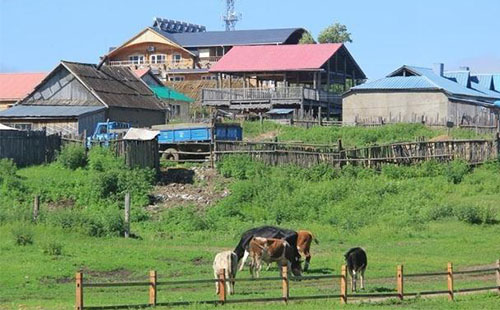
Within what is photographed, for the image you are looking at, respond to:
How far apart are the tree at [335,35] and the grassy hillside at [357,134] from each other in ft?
138

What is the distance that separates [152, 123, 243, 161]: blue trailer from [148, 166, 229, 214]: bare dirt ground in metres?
1.99

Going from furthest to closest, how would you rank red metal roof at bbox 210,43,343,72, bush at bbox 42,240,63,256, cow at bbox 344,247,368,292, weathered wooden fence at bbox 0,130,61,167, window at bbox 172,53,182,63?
window at bbox 172,53,182,63
red metal roof at bbox 210,43,343,72
weathered wooden fence at bbox 0,130,61,167
bush at bbox 42,240,63,256
cow at bbox 344,247,368,292

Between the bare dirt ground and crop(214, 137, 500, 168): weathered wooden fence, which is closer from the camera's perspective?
the bare dirt ground

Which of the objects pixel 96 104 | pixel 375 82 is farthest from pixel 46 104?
pixel 375 82

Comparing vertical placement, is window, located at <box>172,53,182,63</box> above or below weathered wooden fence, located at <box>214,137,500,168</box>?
above

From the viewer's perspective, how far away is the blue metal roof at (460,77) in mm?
75537

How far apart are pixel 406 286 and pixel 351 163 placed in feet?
74.1

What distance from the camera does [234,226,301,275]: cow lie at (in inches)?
1130

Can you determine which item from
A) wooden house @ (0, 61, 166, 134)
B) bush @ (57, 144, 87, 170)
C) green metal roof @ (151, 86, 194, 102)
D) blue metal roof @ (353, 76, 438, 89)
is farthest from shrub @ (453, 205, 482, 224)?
green metal roof @ (151, 86, 194, 102)

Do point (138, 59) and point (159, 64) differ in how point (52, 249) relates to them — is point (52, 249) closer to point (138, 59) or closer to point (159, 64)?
point (159, 64)

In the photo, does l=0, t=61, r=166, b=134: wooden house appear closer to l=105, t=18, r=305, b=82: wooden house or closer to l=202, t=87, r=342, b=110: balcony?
l=202, t=87, r=342, b=110: balcony

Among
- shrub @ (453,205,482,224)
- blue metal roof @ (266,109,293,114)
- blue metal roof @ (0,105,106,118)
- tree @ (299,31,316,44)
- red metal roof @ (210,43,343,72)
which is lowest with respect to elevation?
shrub @ (453,205,482,224)

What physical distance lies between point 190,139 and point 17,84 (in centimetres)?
2514

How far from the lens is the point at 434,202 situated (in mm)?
45000
